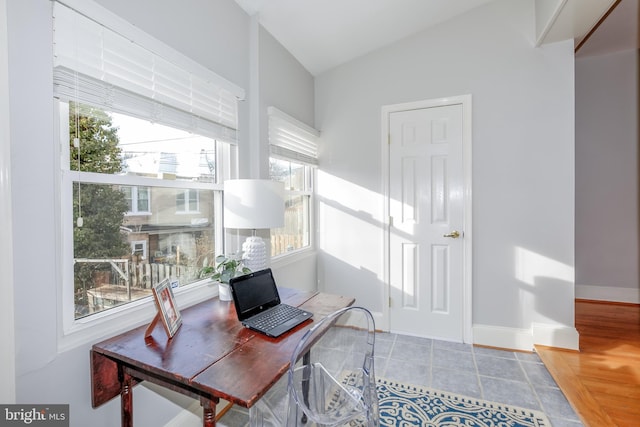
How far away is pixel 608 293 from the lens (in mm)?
3672

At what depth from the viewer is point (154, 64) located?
156cm

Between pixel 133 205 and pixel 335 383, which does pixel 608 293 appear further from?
pixel 133 205

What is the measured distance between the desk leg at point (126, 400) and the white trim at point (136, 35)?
145cm

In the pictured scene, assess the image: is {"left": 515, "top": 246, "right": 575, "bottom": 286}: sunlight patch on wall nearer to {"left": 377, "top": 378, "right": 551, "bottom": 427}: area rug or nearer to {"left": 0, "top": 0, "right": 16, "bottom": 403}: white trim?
{"left": 377, "top": 378, "right": 551, "bottom": 427}: area rug

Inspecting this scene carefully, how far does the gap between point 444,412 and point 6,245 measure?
7.31 ft

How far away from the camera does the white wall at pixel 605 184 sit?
350 cm

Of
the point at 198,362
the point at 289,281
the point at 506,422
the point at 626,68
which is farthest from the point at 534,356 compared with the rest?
the point at 626,68

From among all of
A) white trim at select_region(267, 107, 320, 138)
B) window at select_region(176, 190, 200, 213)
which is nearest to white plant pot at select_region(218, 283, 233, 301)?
window at select_region(176, 190, 200, 213)

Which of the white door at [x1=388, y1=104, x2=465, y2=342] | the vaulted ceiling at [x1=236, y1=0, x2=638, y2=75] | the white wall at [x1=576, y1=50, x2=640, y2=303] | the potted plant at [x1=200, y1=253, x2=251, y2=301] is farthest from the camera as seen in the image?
the white wall at [x1=576, y1=50, x2=640, y2=303]

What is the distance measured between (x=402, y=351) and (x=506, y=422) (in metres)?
0.94

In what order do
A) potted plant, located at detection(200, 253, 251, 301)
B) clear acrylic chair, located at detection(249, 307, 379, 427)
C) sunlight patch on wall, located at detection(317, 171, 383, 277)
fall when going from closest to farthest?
1. clear acrylic chair, located at detection(249, 307, 379, 427)
2. potted plant, located at detection(200, 253, 251, 301)
3. sunlight patch on wall, located at detection(317, 171, 383, 277)

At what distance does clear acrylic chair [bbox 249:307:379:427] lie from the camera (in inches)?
47.5

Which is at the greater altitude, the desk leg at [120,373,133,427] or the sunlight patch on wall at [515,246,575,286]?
the sunlight patch on wall at [515,246,575,286]

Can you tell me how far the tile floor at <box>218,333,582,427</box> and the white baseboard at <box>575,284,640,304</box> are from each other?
184cm
